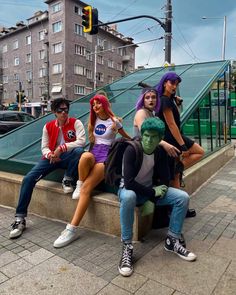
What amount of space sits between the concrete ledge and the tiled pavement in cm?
12

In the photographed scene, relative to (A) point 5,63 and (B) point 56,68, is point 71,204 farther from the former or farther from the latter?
(A) point 5,63

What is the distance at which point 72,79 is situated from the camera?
37938 millimetres

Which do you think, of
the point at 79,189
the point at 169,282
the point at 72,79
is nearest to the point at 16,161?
the point at 79,189

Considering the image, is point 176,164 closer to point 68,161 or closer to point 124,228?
point 124,228

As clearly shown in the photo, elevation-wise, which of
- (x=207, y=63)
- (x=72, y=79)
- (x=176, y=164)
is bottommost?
(x=176, y=164)

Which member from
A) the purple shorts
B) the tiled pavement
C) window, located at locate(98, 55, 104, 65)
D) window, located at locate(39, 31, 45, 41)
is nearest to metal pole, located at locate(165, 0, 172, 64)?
the purple shorts

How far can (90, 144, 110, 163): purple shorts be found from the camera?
3.57m

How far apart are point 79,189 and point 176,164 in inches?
49.0

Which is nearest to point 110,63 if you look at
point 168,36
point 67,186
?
point 168,36

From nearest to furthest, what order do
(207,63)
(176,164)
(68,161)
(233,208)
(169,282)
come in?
(169,282), (176,164), (68,161), (233,208), (207,63)

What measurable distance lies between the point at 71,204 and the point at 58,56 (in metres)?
37.3

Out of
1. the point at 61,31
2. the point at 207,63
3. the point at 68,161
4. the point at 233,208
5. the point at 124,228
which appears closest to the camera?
the point at 124,228

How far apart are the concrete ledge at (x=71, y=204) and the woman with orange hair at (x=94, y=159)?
223mm

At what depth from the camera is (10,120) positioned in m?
15.3
